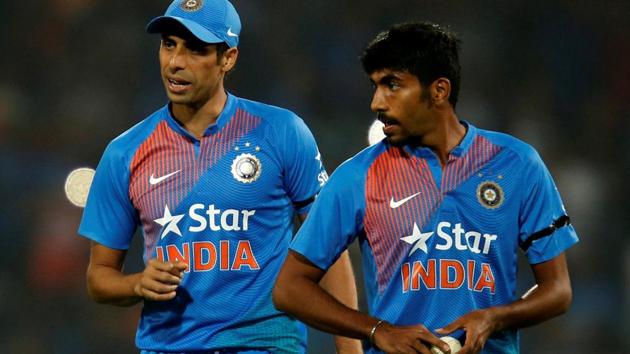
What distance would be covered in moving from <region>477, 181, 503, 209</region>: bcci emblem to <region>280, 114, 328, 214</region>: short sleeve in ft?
2.32

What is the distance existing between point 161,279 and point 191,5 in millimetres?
1047

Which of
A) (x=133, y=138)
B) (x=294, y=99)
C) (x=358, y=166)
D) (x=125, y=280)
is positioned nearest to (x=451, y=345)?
(x=358, y=166)

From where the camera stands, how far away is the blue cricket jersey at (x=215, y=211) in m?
3.28

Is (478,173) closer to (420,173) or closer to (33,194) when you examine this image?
(420,173)

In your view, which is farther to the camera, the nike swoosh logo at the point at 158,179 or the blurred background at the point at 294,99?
the blurred background at the point at 294,99

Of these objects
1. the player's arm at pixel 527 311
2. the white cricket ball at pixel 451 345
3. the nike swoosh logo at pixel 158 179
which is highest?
the nike swoosh logo at pixel 158 179

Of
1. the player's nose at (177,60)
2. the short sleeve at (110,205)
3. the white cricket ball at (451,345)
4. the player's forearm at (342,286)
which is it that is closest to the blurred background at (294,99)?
the player's forearm at (342,286)

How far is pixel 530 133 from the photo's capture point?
7.96m

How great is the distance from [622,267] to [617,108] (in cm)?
136

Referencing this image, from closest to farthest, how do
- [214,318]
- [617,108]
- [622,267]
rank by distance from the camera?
[214,318] < [622,267] < [617,108]

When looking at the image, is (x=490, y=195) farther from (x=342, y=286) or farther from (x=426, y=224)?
(x=342, y=286)

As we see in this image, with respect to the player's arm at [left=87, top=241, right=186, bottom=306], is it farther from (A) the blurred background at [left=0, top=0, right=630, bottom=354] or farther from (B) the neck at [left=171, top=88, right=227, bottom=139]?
(A) the blurred background at [left=0, top=0, right=630, bottom=354]

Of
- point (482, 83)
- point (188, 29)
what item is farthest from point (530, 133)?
point (188, 29)

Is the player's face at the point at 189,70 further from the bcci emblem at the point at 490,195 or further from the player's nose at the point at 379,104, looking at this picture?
the bcci emblem at the point at 490,195
